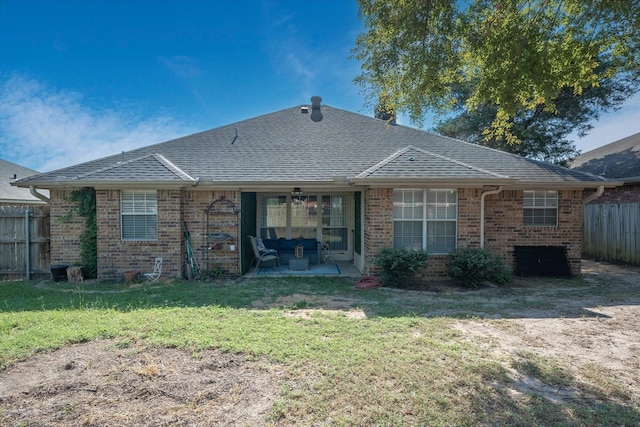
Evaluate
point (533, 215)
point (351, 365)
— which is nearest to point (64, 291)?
point (351, 365)

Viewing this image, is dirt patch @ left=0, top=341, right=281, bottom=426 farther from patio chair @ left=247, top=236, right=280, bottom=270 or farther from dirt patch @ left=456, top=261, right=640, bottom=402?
patio chair @ left=247, top=236, right=280, bottom=270

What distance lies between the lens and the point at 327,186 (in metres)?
8.79

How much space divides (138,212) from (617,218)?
16.1 meters

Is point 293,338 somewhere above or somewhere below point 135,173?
below

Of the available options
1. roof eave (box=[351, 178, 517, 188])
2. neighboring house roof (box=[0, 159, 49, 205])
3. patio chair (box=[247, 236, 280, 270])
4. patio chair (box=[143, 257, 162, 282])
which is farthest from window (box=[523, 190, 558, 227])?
neighboring house roof (box=[0, 159, 49, 205])

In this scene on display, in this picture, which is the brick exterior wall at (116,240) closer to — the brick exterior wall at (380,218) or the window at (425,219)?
the brick exterior wall at (380,218)

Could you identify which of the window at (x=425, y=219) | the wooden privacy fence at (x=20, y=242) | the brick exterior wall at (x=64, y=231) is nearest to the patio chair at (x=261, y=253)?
the window at (x=425, y=219)

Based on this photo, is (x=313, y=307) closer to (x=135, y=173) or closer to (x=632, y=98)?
(x=135, y=173)

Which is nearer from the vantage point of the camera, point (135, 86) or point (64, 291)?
point (64, 291)

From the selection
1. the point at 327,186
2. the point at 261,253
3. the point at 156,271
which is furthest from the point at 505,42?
the point at 156,271

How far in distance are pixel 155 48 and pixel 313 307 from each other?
974 centimetres

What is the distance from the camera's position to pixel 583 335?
462cm

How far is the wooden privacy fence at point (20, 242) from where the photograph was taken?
27.5ft

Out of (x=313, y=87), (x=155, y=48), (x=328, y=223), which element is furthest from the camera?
(x=313, y=87)
